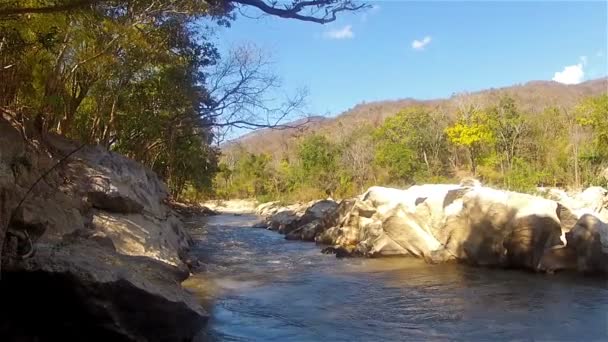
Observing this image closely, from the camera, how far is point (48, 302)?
4.54 meters

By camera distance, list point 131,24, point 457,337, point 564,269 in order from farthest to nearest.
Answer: point 131,24 < point 564,269 < point 457,337

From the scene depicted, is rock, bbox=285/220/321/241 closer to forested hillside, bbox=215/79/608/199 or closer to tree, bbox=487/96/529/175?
forested hillside, bbox=215/79/608/199

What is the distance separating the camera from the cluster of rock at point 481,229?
9984 millimetres

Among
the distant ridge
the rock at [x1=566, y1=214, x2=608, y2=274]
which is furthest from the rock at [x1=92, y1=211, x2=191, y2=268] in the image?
the distant ridge

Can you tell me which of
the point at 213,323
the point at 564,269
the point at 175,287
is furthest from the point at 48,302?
the point at 564,269

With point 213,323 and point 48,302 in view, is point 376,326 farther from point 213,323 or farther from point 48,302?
point 48,302

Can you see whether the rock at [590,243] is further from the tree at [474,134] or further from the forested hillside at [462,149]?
the tree at [474,134]

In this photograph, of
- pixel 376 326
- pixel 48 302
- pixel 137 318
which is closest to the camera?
pixel 48 302

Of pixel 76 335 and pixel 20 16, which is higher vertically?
pixel 20 16

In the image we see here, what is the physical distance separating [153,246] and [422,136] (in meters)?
35.1

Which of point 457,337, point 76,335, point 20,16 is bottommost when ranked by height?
point 457,337

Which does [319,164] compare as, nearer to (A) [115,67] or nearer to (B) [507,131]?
(B) [507,131]

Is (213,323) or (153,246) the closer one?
(213,323)

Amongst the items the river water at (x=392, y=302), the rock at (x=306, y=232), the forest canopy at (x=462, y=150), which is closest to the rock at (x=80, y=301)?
the river water at (x=392, y=302)
